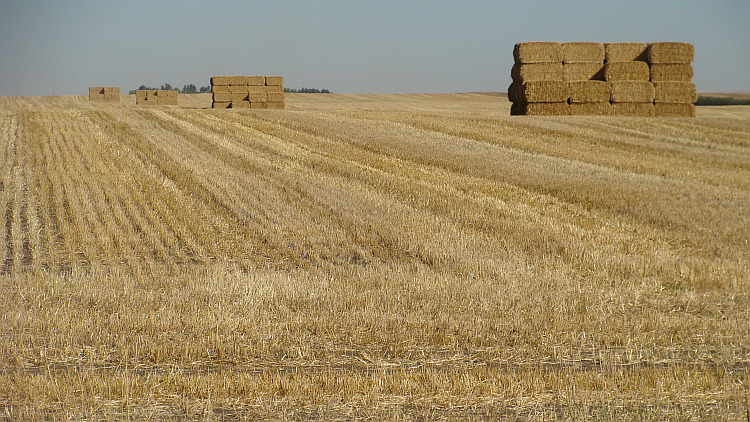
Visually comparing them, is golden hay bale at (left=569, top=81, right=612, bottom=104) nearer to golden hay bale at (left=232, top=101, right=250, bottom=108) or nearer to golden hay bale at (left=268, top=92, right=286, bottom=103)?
golden hay bale at (left=268, top=92, right=286, bottom=103)

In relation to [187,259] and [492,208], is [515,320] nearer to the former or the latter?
Result: [187,259]

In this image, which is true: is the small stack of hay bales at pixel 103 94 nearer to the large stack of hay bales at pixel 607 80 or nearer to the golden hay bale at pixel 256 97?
the golden hay bale at pixel 256 97

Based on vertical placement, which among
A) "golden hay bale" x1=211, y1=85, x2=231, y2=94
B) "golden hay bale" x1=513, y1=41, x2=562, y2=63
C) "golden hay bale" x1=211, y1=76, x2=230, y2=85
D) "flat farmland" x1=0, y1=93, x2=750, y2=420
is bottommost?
"flat farmland" x1=0, y1=93, x2=750, y2=420

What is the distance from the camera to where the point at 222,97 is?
3347 cm

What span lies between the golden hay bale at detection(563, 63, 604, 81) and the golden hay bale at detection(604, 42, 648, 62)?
0.46 meters

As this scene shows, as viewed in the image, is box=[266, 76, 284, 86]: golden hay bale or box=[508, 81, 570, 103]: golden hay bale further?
box=[266, 76, 284, 86]: golden hay bale

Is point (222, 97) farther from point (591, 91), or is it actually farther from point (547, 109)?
point (591, 91)

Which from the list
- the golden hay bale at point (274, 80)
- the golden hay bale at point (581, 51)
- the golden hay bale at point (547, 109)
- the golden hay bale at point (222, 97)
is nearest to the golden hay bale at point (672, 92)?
the golden hay bale at point (581, 51)

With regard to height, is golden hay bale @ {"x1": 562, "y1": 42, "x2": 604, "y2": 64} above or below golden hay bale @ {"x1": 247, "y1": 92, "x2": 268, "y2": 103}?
above

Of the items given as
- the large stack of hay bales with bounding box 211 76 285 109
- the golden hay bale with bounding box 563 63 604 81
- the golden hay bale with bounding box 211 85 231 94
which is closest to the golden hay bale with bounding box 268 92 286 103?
the large stack of hay bales with bounding box 211 76 285 109

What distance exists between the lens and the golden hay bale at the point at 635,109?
82.8 ft

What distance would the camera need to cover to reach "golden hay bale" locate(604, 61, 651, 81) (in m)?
25.2

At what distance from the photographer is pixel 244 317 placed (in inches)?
259

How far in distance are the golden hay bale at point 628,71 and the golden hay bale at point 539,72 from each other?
1598 mm
